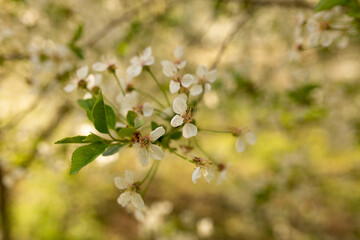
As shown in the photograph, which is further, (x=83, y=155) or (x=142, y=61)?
(x=142, y=61)

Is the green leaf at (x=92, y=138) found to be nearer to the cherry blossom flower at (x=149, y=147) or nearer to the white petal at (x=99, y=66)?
the cherry blossom flower at (x=149, y=147)

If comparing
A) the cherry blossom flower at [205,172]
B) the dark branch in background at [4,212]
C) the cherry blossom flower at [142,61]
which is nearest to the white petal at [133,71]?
the cherry blossom flower at [142,61]

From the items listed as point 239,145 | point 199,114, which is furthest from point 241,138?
point 199,114

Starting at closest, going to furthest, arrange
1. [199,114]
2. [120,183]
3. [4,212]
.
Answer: [120,183]
[4,212]
[199,114]


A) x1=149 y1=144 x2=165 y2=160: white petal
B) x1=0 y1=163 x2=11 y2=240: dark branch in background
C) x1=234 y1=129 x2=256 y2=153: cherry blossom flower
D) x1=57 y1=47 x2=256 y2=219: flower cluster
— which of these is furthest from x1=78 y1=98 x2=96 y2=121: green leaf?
x1=0 y1=163 x2=11 y2=240: dark branch in background

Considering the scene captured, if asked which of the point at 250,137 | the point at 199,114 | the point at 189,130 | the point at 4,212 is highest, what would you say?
the point at 189,130

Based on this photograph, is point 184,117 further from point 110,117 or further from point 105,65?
point 105,65

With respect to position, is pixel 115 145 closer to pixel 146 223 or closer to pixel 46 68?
pixel 46 68
